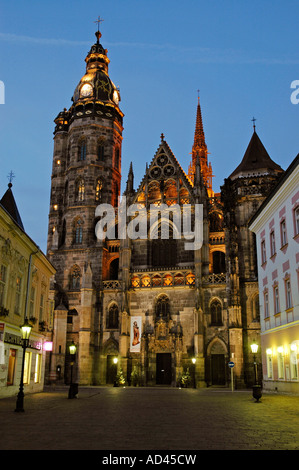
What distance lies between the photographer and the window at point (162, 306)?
47.8 metres

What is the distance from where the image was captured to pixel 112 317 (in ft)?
162

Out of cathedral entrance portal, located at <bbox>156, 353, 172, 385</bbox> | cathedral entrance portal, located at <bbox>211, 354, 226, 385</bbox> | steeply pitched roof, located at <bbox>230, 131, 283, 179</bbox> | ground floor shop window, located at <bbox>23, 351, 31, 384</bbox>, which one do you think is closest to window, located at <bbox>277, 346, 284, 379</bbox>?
ground floor shop window, located at <bbox>23, 351, 31, 384</bbox>

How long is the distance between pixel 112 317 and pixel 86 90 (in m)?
28.3

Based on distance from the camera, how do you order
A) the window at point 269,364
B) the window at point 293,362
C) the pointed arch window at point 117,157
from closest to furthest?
the window at point 293,362 < the window at point 269,364 < the pointed arch window at point 117,157

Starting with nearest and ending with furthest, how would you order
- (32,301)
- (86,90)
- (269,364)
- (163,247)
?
(32,301), (269,364), (163,247), (86,90)

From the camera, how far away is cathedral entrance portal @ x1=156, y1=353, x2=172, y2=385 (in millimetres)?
46188

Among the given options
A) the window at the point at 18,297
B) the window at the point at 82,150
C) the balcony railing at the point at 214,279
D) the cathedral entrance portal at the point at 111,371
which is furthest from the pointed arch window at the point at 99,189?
the window at the point at 18,297

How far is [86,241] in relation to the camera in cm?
5325

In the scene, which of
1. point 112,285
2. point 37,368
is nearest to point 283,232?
point 37,368

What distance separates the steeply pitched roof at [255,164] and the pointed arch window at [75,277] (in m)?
19.1

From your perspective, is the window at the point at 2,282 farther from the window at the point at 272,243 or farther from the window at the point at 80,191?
the window at the point at 80,191

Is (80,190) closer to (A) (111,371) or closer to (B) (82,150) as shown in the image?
(B) (82,150)

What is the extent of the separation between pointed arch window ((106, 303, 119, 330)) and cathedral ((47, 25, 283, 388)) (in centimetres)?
11
